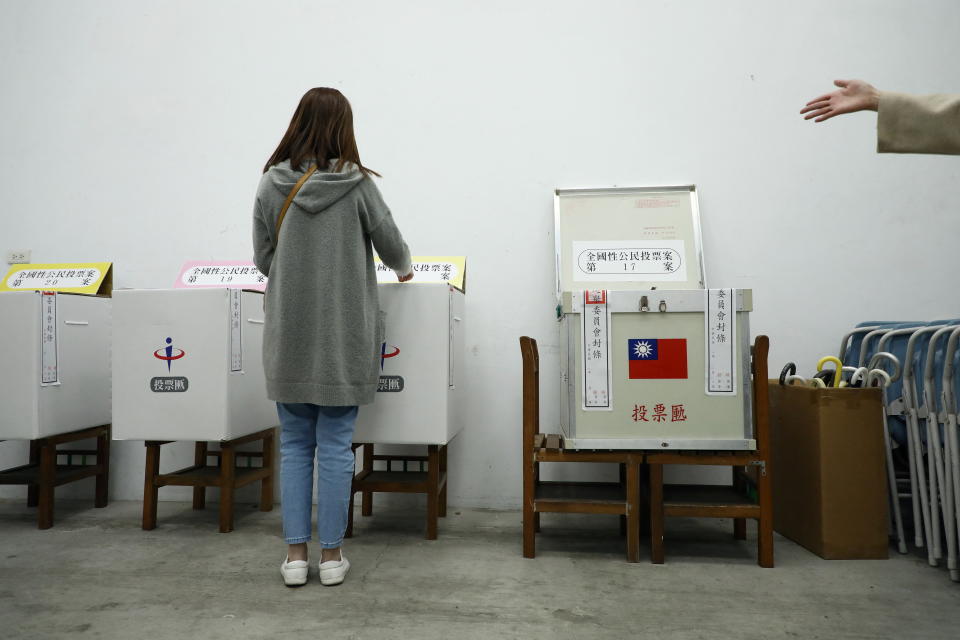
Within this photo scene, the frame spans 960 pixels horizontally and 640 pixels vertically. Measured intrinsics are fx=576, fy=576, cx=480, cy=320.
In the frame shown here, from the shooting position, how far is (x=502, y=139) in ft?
8.04

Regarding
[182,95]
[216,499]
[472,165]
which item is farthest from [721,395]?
[182,95]

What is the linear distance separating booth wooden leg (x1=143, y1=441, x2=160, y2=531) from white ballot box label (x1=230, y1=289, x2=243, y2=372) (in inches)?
17.7

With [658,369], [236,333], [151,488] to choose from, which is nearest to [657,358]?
[658,369]

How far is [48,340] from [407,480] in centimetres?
137

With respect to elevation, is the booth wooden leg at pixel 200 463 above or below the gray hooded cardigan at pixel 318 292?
below

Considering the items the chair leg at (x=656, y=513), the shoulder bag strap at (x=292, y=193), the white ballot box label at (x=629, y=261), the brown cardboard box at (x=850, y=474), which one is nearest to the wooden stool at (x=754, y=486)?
the chair leg at (x=656, y=513)

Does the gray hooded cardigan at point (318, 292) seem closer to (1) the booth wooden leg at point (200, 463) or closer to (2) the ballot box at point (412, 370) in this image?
(2) the ballot box at point (412, 370)

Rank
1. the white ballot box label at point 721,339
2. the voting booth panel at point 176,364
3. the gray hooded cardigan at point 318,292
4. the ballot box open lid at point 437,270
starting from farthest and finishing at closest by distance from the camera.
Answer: the ballot box open lid at point 437,270 < the voting booth panel at point 176,364 < the white ballot box label at point 721,339 < the gray hooded cardigan at point 318,292

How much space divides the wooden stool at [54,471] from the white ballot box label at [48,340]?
0.24 meters

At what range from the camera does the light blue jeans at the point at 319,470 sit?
1.55 meters

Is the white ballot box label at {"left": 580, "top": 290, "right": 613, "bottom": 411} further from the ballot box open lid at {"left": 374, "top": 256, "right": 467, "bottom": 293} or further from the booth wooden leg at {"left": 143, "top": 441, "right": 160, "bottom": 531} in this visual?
the booth wooden leg at {"left": 143, "top": 441, "right": 160, "bottom": 531}

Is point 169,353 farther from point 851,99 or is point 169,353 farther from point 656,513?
point 851,99

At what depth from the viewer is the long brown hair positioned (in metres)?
1.54

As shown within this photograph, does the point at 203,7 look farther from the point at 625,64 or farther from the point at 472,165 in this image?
the point at 625,64
